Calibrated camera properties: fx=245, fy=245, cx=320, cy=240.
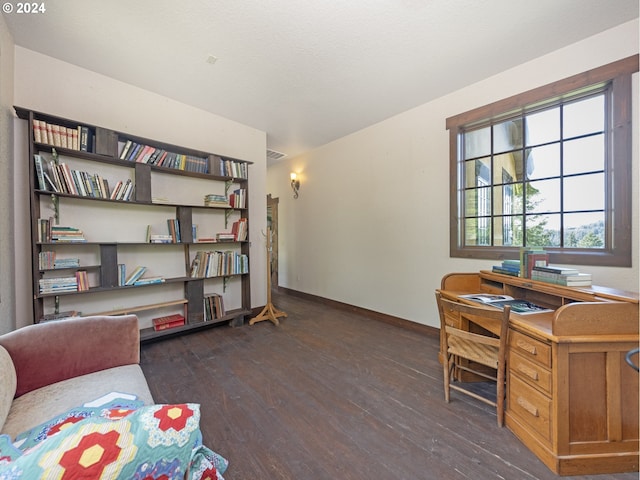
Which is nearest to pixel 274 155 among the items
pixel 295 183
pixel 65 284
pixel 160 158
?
pixel 295 183

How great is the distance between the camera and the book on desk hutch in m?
1.67

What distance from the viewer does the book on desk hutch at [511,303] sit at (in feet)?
5.48

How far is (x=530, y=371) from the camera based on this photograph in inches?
54.8

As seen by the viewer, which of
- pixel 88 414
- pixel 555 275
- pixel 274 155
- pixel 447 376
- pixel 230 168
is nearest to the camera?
pixel 88 414

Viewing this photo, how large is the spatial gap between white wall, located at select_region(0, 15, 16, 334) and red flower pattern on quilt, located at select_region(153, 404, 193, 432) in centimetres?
223

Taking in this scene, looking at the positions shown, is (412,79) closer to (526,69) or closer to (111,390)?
(526,69)

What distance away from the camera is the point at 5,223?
193cm

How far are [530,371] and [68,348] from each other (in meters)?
2.65

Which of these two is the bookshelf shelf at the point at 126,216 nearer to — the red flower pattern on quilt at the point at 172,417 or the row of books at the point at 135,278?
the row of books at the point at 135,278

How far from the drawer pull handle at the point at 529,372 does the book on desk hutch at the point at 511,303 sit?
0.34 meters

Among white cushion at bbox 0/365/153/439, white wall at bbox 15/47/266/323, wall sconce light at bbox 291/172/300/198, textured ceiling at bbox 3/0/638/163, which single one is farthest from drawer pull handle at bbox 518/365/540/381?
wall sconce light at bbox 291/172/300/198

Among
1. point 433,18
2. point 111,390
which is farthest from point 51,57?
point 433,18

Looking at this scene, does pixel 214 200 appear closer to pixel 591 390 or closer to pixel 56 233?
pixel 56 233

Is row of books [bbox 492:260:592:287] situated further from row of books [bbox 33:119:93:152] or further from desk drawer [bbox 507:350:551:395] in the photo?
row of books [bbox 33:119:93:152]
